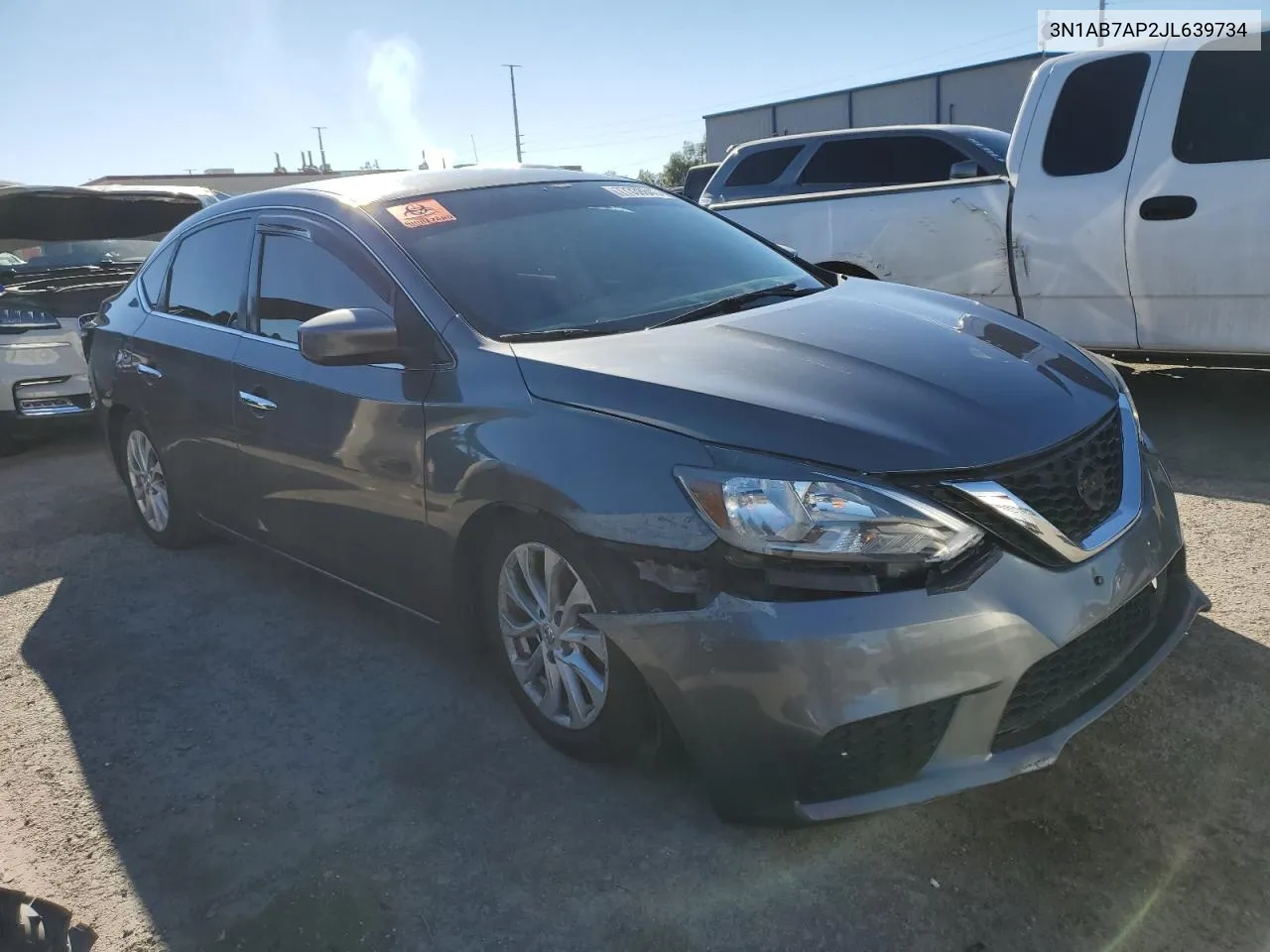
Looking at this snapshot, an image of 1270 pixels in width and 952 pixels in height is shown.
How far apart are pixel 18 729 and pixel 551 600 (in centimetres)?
199

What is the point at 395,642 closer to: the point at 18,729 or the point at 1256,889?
the point at 18,729

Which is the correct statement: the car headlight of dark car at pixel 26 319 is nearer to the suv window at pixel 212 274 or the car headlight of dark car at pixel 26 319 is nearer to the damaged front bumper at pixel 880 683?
the suv window at pixel 212 274

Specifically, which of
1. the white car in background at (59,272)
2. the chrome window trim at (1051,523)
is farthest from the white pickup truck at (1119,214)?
the white car in background at (59,272)

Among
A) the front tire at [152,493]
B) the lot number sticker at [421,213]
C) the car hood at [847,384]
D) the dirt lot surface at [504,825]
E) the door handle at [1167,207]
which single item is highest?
the lot number sticker at [421,213]

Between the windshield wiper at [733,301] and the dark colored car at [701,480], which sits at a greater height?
the windshield wiper at [733,301]

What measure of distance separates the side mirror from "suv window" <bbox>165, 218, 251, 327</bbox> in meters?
1.17

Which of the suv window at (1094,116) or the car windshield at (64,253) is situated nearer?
the suv window at (1094,116)

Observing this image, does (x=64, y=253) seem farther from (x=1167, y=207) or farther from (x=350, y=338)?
(x=1167, y=207)

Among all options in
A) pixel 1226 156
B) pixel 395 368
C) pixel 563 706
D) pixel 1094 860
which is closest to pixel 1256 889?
pixel 1094 860

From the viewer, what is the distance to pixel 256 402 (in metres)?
3.75

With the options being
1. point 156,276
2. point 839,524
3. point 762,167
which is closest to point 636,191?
point 839,524

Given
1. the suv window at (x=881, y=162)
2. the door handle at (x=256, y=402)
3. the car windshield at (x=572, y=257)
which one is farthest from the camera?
the suv window at (x=881, y=162)

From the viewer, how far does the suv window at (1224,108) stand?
5020 mm

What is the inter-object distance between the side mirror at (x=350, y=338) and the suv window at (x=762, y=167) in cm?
762
